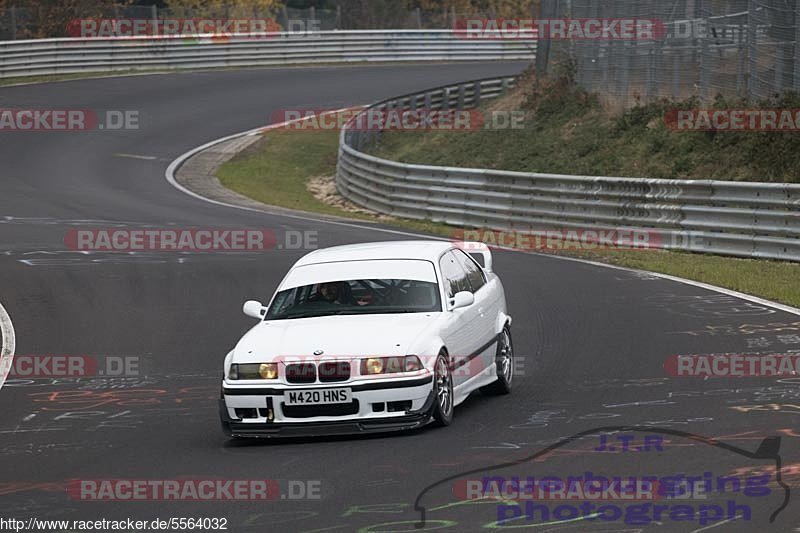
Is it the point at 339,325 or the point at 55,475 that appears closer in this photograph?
the point at 55,475

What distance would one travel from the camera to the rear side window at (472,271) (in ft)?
38.7

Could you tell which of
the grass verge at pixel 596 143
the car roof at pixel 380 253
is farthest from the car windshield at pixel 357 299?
the grass verge at pixel 596 143

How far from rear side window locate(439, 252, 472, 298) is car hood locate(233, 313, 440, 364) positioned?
2.08 feet

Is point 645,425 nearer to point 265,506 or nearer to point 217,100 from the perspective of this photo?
point 265,506

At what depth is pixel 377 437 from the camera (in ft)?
31.6

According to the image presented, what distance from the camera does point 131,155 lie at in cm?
3791

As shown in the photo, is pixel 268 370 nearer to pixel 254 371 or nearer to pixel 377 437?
pixel 254 371

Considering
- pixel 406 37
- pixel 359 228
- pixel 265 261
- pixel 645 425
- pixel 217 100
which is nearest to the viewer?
pixel 645 425

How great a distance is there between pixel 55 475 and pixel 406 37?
49.2 meters

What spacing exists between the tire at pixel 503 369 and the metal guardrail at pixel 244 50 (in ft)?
129

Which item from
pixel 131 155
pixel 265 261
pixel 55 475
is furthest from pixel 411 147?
Answer: pixel 55 475

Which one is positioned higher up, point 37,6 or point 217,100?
point 37,6

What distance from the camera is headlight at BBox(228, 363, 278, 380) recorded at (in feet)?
31.7

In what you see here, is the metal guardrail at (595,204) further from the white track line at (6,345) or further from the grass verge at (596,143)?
the white track line at (6,345)
